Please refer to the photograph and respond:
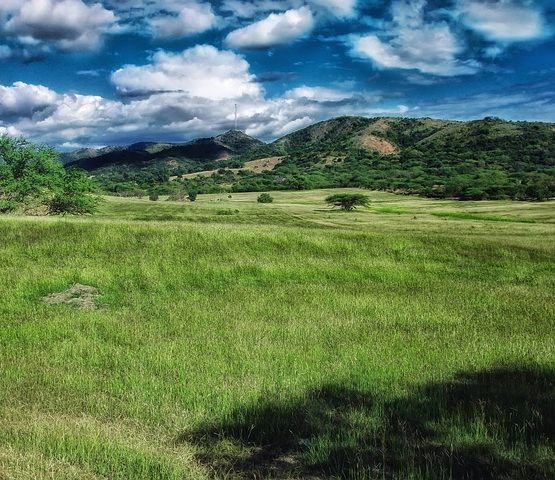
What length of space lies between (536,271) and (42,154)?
53.4m

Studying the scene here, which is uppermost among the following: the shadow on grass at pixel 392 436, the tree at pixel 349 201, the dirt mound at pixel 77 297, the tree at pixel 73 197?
the tree at pixel 73 197

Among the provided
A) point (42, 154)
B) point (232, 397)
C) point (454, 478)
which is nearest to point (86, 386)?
point (232, 397)

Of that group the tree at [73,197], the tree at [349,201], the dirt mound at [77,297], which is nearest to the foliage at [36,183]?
the tree at [73,197]

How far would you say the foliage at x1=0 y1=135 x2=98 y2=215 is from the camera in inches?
2196

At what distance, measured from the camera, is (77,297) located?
53.6 ft

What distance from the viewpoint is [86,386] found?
849cm

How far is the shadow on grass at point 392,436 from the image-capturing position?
19.1 ft

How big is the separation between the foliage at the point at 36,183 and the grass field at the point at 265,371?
37.9 metres

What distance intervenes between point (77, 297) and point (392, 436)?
12583 millimetres

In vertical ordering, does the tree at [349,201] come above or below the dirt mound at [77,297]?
above

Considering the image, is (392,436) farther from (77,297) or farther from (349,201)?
(349,201)

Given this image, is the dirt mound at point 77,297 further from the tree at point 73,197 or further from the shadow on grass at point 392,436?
the tree at point 73,197

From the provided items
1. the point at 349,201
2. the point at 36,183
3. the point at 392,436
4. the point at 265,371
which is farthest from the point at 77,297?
the point at 349,201

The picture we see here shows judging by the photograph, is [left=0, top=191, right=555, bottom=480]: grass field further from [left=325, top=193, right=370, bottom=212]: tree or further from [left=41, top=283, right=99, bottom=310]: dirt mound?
[left=325, top=193, right=370, bottom=212]: tree
